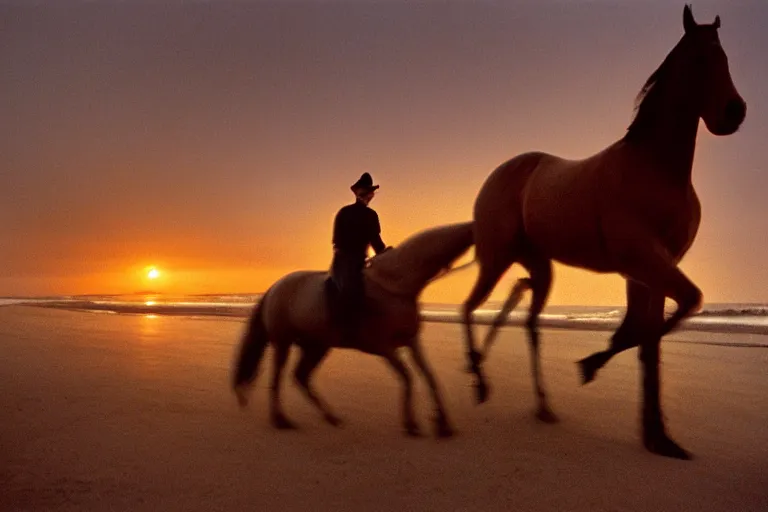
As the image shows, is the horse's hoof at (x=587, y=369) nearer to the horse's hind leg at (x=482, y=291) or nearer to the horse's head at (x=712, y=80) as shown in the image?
the horse's hind leg at (x=482, y=291)

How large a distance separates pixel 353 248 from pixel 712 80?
2.26 m

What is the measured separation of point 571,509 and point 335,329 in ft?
5.80

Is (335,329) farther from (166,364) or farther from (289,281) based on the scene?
(166,364)

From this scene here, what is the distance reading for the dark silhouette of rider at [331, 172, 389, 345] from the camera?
3.60m

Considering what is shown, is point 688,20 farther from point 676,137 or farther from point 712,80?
point 676,137

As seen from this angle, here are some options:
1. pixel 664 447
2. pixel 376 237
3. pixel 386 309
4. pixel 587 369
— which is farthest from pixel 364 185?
pixel 664 447

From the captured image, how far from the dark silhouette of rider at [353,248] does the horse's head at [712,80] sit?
200cm

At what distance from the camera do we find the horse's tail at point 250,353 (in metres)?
4.20

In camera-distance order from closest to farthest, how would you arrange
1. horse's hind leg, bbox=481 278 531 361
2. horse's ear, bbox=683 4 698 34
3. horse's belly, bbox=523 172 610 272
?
horse's ear, bbox=683 4 698 34
horse's belly, bbox=523 172 610 272
horse's hind leg, bbox=481 278 531 361

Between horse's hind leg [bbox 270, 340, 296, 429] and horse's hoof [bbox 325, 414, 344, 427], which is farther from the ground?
horse's hind leg [bbox 270, 340, 296, 429]

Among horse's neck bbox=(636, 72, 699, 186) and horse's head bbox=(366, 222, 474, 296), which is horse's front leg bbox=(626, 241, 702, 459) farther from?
horse's head bbox=(366, 222, 474, 296)

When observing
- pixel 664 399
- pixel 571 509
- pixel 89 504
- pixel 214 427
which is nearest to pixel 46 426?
pixel 214 427

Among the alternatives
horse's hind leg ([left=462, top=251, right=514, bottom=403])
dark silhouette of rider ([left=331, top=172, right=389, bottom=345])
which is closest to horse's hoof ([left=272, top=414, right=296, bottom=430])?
dark silhouette of rider ([left=331, top=172, right=389, bottom=345])

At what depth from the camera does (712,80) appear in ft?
9.29
